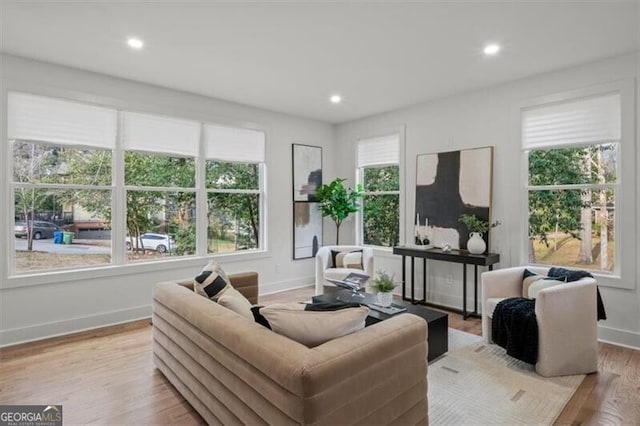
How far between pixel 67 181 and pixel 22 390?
2.12 metres

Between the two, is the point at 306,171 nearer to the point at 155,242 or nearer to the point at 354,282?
the point at 354,282

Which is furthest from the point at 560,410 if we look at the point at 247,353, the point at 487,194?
the point at 487,194

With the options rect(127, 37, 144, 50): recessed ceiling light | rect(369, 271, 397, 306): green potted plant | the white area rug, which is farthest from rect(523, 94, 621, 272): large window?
rect(127, 37, 144, 50): recessed ceiling light

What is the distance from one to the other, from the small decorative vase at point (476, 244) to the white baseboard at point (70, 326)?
395 cm

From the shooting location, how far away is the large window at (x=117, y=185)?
140 inches

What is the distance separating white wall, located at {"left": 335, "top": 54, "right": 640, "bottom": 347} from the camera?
334 cm

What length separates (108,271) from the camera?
3.96 metres

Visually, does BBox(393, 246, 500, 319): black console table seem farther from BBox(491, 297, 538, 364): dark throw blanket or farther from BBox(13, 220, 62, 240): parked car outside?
BBox(13, 220, 62, 240): parked car outside

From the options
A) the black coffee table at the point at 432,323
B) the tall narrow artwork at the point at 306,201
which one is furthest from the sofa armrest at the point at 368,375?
the tall narrow artwork at the point at 306,201

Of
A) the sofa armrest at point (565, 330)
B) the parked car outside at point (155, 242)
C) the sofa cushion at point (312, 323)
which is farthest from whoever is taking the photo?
the parked car outside at point (155, 242)

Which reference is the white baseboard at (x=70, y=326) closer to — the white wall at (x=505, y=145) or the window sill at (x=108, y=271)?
the window sill at (x=108, y=271)

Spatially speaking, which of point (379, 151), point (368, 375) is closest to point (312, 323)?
point (368, 375)

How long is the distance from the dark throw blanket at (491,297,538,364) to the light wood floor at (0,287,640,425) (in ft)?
1.32

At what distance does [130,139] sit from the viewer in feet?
13.5
